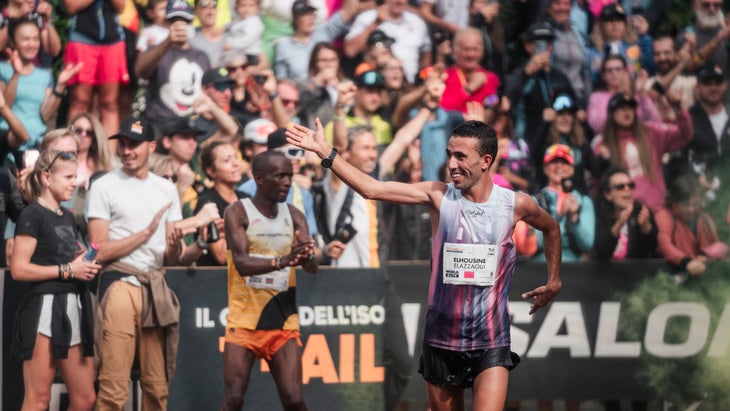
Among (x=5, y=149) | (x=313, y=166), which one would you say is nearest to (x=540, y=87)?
(x=313, y=166)

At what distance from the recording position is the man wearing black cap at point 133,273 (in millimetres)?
9062

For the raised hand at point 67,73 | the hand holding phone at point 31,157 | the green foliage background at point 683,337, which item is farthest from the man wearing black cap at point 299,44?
the green foliage background at point 683,337

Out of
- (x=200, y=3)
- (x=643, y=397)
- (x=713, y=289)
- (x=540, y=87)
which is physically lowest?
(x=643, y=397)

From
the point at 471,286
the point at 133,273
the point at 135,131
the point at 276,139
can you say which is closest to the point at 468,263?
the point at 471,286

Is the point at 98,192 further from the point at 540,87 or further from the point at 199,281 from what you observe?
the point at 540,87

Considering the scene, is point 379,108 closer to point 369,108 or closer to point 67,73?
point 369,108

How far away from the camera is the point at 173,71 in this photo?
11.0 m

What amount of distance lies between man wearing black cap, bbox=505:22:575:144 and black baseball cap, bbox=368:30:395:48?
1.45 metres

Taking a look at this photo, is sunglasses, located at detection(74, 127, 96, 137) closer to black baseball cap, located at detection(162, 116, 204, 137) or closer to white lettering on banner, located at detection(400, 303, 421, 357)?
black baseball cap, located at detection(162, 116, 204, 137)

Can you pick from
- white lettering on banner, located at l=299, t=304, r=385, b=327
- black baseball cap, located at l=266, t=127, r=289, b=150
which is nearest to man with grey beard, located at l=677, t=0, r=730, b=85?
white lettering on banner, located at l=299, t=304, r=385, b=327

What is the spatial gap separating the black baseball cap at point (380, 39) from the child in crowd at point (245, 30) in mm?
1108

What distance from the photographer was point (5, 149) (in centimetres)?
1023

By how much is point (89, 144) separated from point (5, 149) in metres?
0.73

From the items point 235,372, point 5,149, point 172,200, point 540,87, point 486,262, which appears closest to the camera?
point 486,262
